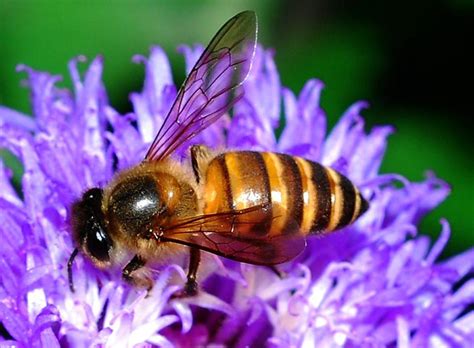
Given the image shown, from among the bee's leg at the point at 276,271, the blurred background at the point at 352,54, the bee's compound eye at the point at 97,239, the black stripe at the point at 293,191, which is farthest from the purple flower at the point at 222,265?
the blurred background at the point at 352,54

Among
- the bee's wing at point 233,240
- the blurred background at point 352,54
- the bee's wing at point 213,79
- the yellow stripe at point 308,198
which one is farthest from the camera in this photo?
the blurred background at point 352,54

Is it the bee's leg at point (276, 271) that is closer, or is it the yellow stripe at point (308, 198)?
the yellow stripe at point (308, 198)

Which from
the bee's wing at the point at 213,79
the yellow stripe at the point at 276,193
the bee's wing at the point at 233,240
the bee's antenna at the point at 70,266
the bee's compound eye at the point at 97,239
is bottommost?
the bee's antenna at the point at 70,266

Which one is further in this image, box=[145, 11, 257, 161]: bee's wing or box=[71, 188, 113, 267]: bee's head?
box=[145, 11, 257, 161]: bee's wing

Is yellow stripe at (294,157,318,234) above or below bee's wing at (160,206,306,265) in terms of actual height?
above

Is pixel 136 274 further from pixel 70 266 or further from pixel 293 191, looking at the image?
pixel 293 191

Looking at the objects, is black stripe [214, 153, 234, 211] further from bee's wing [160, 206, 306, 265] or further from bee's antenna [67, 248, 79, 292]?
bee's antenna [67, 248, 79, 292]

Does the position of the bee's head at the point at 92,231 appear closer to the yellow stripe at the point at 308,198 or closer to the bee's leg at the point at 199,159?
the bee's leg at the point at 199,159

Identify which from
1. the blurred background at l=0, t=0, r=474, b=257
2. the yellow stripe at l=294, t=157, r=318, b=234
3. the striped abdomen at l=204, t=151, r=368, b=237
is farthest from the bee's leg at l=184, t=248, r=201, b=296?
the blurred background at l=0, t=0, r=474, b=257

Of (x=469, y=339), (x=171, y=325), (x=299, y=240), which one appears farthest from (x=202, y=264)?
(x=469, y=339)
